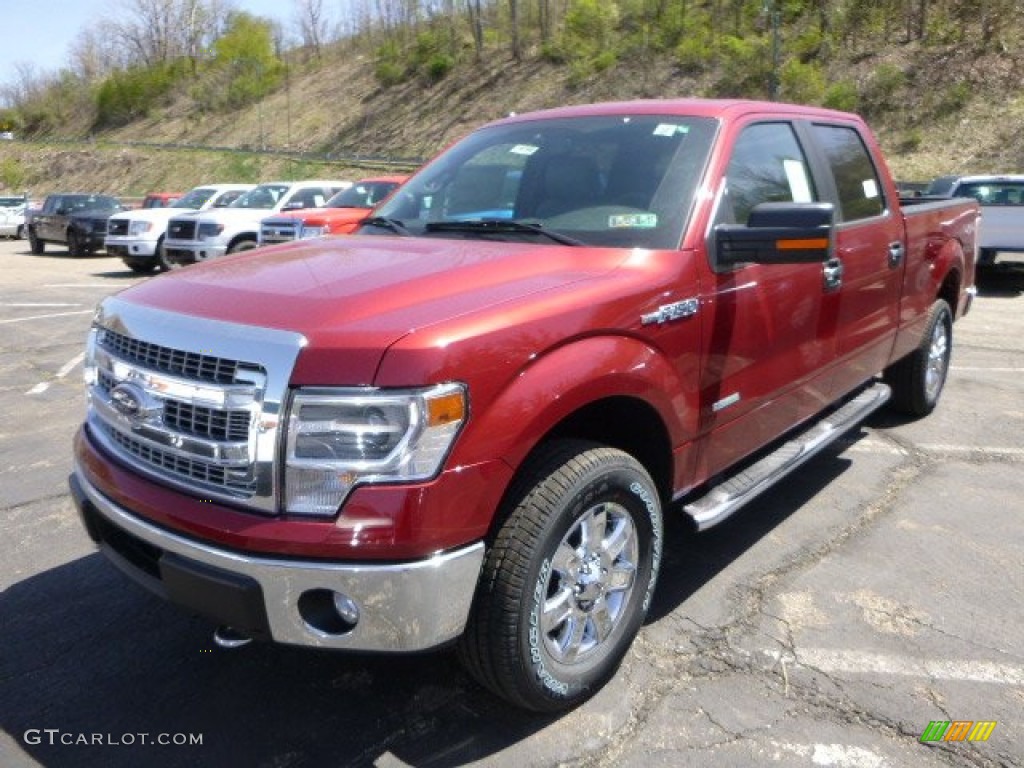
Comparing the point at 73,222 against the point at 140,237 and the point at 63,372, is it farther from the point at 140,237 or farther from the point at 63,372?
the point at 63,372

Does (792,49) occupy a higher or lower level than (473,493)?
higher

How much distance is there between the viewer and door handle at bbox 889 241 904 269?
189 inches

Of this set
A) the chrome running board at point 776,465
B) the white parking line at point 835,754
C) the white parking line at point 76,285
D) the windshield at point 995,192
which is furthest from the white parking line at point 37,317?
the windshield at point 995,192

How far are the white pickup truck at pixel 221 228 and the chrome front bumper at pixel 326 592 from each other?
12585 mm

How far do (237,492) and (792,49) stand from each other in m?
41.6

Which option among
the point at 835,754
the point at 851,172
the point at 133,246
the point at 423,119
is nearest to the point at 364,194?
the point at 133,246

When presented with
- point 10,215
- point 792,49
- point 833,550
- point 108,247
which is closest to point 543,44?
point 792,49

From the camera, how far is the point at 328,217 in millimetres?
12266

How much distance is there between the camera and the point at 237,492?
2.40m

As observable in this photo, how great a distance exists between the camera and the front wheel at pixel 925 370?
18.8 ft

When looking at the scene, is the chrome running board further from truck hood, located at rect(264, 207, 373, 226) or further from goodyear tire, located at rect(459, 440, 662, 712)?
truck hood, located at rect(264, 207, 373, 226)

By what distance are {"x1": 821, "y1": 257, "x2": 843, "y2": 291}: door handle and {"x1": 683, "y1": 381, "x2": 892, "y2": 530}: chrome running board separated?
719mm

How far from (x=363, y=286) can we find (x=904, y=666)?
2306mm

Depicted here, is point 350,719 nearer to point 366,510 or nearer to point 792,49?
point 366,510
